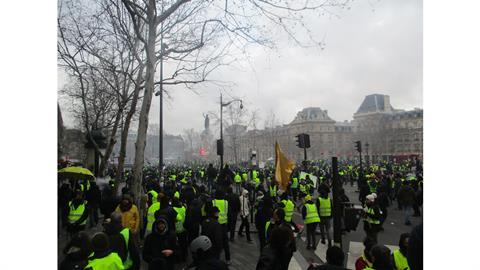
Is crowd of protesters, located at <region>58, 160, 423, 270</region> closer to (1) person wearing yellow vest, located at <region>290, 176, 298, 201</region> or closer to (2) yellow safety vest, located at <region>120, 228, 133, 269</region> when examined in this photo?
(2) yellow safety vest, located at <region>120, 228, 133, 269</region>

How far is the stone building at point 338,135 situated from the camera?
186ft

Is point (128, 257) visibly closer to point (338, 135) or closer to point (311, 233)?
point (311, 233)

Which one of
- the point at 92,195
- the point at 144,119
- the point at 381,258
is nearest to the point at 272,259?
the point at 381,258

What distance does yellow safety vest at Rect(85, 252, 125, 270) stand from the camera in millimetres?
3591

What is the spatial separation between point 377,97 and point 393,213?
7172 cm

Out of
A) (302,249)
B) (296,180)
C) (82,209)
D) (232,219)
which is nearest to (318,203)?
(302,249)

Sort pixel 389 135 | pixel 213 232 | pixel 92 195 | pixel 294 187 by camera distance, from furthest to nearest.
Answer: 1. pixel 389 135
2. pixel 294 187
3. pixel 92 195
4. pixel 213 232

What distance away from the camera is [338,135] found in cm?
8225

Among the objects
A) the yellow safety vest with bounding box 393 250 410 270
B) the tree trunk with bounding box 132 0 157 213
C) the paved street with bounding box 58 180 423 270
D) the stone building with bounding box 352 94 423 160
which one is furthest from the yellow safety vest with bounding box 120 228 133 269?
the stone building with bounding box 352 94 423 160

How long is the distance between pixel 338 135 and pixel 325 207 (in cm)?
7608

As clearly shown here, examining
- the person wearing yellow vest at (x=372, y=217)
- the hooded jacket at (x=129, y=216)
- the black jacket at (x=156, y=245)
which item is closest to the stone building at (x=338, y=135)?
the person wearing yellow vest at (x=372, y=217)

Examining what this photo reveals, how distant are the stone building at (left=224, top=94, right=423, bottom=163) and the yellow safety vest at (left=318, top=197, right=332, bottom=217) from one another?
44.9m

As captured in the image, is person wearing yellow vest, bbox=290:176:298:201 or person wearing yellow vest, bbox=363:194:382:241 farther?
person wearing yellow vest, bbox=290:176:298:201

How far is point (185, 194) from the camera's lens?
10.0 metres
